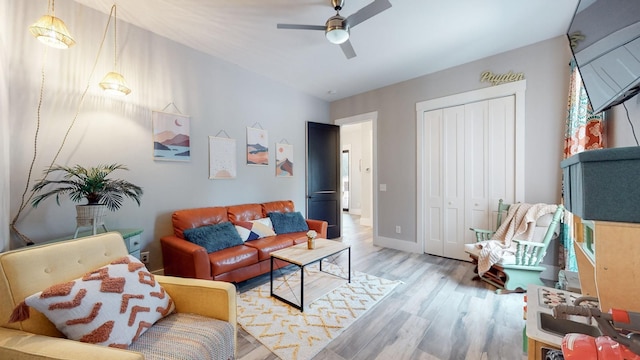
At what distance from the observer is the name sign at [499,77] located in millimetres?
2848

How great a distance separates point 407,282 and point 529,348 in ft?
6.51

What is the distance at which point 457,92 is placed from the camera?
10.9 feet

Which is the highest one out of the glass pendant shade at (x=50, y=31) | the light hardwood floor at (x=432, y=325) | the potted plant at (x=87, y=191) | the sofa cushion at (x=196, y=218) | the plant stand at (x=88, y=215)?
the glass pendant shade at (x=50, y=31)

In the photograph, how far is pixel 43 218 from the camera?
2.07 meters

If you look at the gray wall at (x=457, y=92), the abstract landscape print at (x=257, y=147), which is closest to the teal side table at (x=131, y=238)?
the abstract landscape print at (x=257, y=147)

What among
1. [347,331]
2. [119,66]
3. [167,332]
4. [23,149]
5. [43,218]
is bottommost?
[347,331]

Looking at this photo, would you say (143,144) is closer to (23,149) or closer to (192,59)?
(23,149)

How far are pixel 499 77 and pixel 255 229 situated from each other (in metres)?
3.75

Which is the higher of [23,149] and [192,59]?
[192,59]

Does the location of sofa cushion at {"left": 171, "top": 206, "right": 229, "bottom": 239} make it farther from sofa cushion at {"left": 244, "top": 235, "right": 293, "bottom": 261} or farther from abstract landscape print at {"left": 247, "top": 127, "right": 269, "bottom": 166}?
abstract landscape print at {"left": 247, "top": 127, "right": 269, "bottom": 166}

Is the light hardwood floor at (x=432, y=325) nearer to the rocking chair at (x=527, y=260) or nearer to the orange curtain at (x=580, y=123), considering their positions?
the rocking chair at (x=527, y=260)

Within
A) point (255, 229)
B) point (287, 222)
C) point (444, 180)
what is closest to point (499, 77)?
point (444, 180)

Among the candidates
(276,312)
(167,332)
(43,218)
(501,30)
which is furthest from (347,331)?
(501,30)

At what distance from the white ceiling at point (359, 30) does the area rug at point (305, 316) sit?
9.21ft
